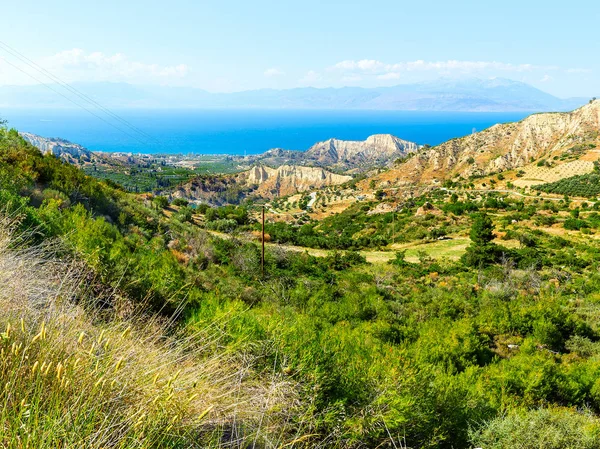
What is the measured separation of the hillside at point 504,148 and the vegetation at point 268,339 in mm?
46769

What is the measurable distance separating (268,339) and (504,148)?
3129 inches

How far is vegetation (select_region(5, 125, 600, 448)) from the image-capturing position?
6.78 feet

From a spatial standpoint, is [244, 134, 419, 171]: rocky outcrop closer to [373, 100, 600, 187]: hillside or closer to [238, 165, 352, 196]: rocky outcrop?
[238, 165, 352, 196]: rocky outcrop

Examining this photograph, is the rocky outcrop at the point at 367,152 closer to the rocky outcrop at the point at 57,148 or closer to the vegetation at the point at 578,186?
the rocky outcrop at the point at 57,148

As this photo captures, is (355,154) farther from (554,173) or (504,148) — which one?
(554,173)

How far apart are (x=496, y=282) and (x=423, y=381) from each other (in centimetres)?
1398

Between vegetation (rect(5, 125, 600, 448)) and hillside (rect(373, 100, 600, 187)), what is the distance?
4677cm

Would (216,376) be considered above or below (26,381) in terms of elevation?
below

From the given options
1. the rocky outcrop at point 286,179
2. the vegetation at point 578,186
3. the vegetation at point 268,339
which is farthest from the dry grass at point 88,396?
the rocky outcrop at point 286,179

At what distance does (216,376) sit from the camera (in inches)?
116

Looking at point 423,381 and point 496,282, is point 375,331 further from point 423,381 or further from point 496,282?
point 496,282

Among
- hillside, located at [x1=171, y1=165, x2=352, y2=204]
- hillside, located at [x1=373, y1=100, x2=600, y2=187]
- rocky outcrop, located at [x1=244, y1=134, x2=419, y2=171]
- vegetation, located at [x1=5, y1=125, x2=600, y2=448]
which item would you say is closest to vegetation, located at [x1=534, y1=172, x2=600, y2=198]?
hillside, located at [x1=373, y1=100, x2=600, y2=187]

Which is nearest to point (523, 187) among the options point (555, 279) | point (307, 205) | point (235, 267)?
point (307, 205)

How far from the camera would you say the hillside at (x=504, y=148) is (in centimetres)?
6347
